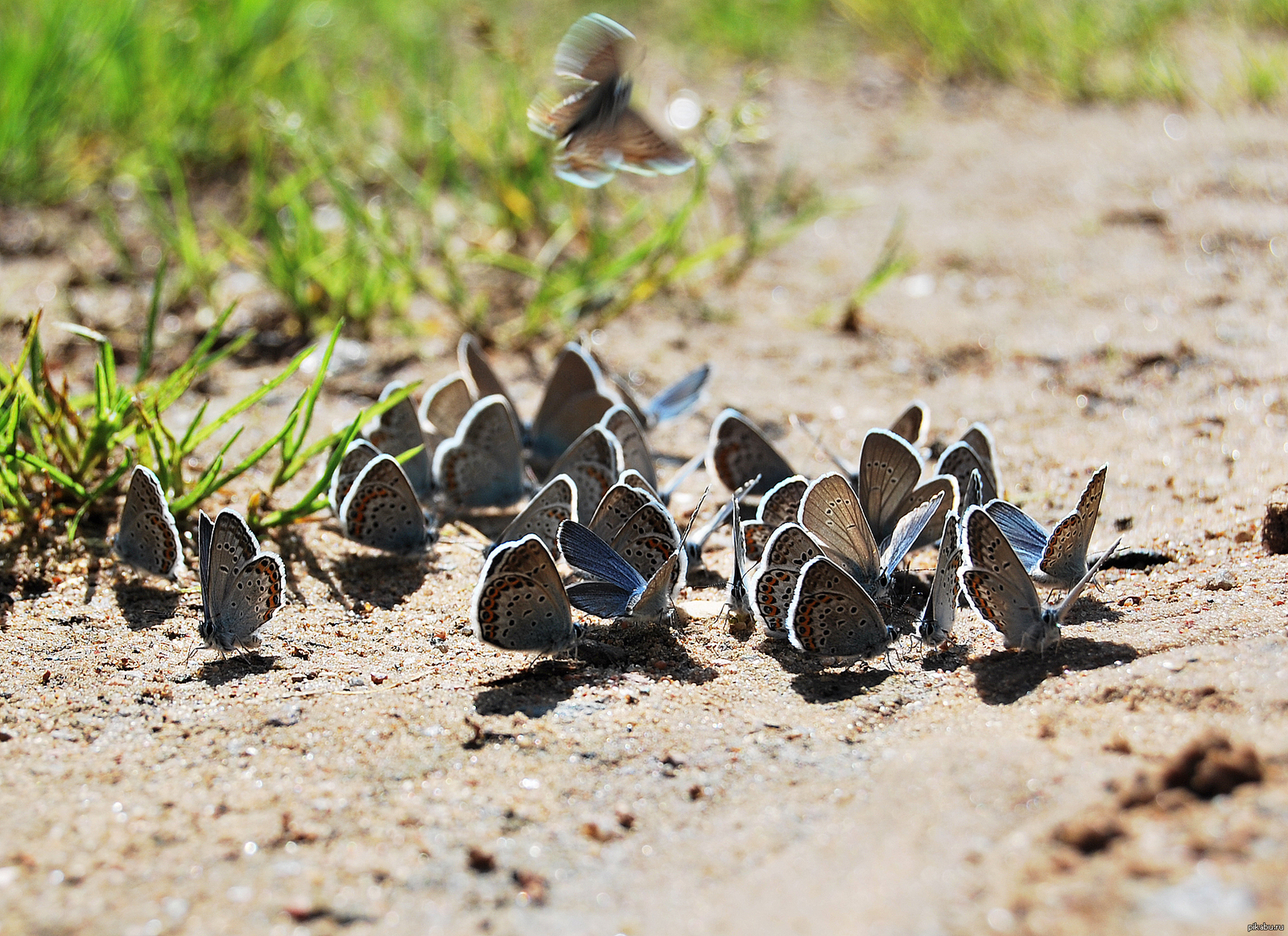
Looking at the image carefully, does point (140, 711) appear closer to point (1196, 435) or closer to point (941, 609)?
point (941, 609)

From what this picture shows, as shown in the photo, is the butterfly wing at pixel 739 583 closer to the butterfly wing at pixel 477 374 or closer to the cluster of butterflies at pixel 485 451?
the cluster of butterflies at pixel 485 451

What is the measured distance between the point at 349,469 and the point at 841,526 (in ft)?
4.64

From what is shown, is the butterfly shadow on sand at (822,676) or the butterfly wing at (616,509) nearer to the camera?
the butterfly shadow on sand at (822,676)

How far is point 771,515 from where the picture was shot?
290cm

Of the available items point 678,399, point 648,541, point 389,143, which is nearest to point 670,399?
point 678,399

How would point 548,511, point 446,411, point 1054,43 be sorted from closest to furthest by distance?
point 548,511 → point 446,411 → point 1054,43

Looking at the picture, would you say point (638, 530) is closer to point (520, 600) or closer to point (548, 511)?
point (548, 511)

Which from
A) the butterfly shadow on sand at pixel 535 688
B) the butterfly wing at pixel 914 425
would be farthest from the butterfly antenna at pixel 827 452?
the butterfly shadow on sand at pixel 535 688

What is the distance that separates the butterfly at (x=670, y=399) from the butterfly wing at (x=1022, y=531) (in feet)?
4.23

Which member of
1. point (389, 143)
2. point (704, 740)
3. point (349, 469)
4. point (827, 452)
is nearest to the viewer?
point (704, 740)

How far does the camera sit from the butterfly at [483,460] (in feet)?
10.8

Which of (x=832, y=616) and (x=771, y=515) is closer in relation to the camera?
(x=832, y=616)

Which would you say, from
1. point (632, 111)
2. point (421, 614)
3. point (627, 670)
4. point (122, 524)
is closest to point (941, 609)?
point (627, 670)

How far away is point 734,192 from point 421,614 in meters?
3.66
